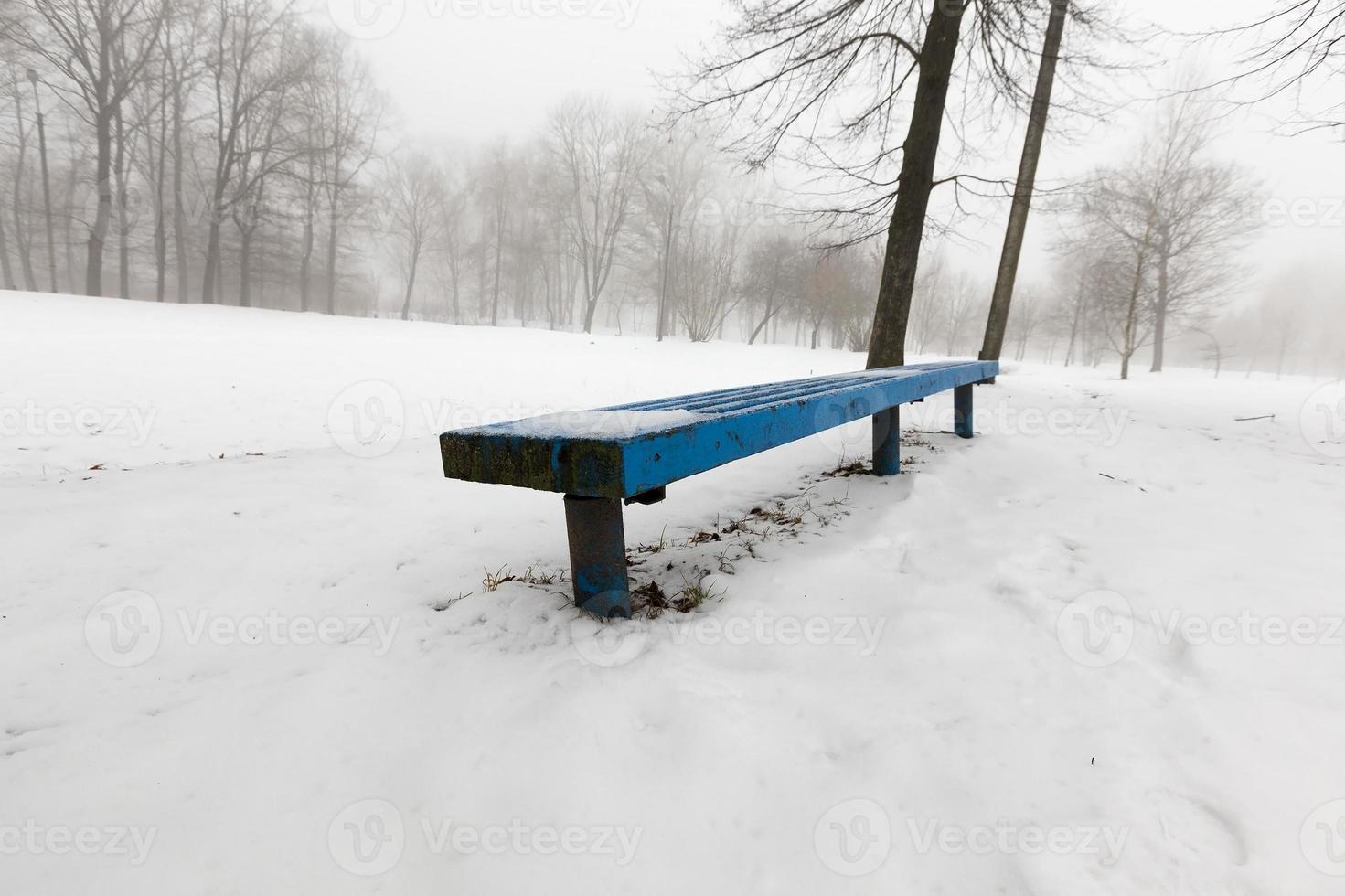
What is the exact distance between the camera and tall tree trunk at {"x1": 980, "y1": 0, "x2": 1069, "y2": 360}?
6766 mm

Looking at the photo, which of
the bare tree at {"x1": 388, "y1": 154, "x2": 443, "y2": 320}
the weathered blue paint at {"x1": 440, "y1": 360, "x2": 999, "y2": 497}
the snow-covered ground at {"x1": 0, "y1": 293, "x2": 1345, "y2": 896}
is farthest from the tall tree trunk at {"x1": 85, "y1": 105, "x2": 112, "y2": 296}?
the weathered blue paint at {"x1": 440, "y1": 360, "x2": 999, "y2": 497}

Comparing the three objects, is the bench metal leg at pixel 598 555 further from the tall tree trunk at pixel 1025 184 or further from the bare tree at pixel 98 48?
the bare tree at pixel 98 48

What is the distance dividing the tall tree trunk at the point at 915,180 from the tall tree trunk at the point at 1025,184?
1831 mm

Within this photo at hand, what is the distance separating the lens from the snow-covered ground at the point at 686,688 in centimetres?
95

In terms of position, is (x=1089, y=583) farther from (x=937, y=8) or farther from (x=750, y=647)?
(x=937, y=8)

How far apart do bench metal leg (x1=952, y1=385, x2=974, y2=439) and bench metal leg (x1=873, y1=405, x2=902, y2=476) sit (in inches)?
51.4

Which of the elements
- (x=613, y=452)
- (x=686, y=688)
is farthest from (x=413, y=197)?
(x=686, y=688)

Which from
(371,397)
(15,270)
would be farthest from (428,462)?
(15,270)

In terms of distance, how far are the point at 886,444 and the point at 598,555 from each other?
6.65ft

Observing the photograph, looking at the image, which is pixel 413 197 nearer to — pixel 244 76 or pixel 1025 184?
pixel 244 76

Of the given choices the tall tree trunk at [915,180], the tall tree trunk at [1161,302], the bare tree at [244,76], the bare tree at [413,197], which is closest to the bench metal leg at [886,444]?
the tall tree trunk at [915,180]

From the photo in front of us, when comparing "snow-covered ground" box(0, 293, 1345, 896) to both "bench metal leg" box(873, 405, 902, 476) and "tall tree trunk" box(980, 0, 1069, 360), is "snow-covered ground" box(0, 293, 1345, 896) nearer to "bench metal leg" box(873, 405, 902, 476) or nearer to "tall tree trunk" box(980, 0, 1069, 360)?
"bench metal leg" box(873, 405, 902, 476)

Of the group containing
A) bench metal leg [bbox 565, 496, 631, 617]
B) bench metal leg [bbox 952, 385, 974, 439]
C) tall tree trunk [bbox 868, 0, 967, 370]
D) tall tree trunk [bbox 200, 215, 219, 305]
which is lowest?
bench metal leg [bbox 565, 496, 631, 617]

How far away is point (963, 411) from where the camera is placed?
13.3 feet
